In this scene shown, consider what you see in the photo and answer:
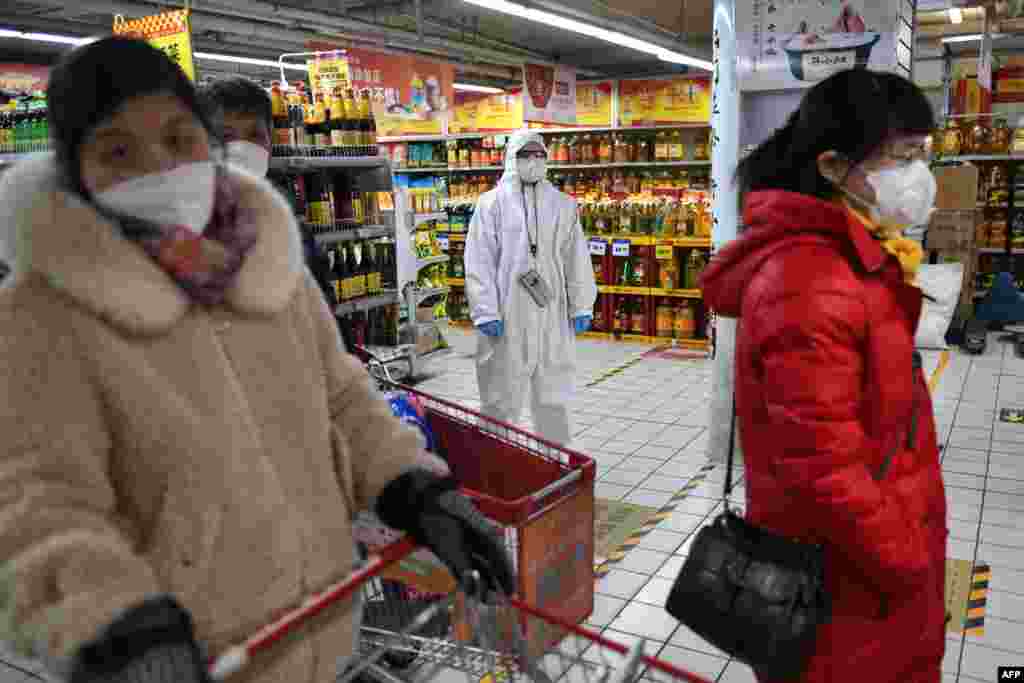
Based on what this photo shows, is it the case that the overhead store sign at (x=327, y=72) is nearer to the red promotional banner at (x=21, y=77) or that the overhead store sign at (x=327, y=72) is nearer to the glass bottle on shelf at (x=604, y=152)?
the glass bottle on shelf at (x=604, y=152)

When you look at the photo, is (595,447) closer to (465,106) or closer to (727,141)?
(727,141)

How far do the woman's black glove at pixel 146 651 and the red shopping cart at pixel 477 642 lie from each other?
0.04 metres

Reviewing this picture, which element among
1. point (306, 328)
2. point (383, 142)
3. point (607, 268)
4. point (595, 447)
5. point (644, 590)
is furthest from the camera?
point (383, 142)

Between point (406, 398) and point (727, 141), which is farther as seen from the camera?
point (727, 141)

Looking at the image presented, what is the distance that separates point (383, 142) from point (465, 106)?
2.81m

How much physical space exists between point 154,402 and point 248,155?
2.03 metres

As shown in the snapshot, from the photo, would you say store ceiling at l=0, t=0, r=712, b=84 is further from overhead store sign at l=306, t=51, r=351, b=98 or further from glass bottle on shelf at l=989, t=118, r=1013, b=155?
glass bottle on shelf at l=989, t=118, r=1013, b=155

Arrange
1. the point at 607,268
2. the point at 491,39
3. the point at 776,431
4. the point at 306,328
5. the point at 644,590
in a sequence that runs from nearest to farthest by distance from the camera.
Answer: the point at 306,328 < the point at 776,431 < the point at 644,590 < the point at 607,268 < the point at 491,39

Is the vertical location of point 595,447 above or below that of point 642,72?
below

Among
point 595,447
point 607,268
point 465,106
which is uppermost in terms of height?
point 465,106

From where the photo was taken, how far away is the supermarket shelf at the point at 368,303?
17.9 ft

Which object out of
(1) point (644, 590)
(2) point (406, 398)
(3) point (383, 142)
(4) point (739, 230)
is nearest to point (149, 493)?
(2) point (406, 398)

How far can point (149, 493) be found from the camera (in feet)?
4.04

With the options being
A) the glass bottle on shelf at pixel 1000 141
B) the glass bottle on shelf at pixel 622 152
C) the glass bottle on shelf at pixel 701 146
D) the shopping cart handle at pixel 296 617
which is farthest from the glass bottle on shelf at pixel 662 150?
the shopping cart handle at pixel 296 617
